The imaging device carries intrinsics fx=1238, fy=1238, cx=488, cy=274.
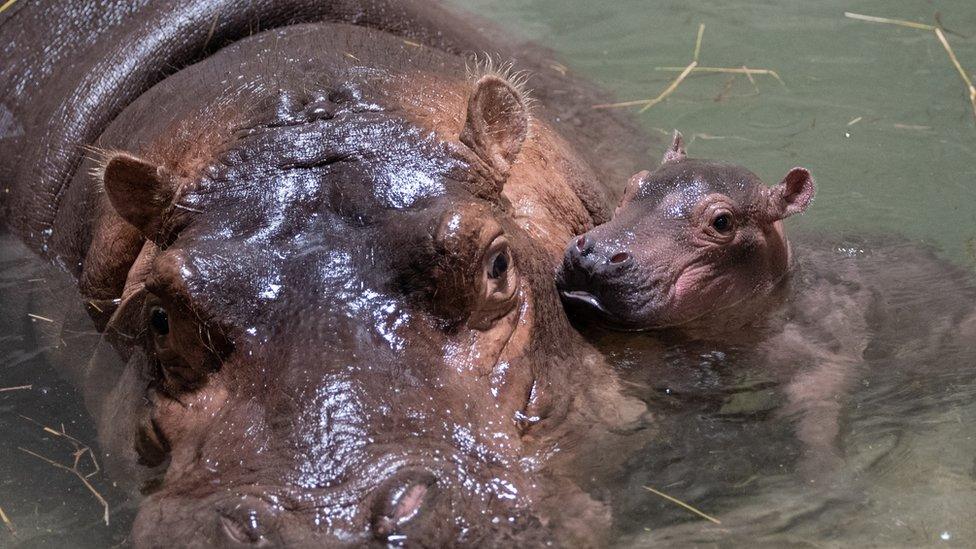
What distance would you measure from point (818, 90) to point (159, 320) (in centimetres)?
479

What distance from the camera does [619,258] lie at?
448 cm

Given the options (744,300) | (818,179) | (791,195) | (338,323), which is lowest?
(818,179)

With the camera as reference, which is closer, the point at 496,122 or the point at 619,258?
the point at 496,122

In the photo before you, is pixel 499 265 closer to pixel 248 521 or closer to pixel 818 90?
pixel 248 521

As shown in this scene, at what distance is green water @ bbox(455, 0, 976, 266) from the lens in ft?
20.7

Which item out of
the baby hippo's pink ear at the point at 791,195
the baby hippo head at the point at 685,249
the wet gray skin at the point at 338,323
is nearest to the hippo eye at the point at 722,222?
the baby hippo head at the point at 685,249

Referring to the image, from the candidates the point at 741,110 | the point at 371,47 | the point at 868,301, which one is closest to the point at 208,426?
the point at 371,47

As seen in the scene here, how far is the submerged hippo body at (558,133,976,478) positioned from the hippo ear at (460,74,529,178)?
494mm

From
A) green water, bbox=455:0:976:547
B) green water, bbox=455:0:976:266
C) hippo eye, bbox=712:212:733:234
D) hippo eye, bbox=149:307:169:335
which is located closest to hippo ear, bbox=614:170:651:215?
hippo eye, bbox=712:212:733:234

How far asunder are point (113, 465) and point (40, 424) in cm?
67

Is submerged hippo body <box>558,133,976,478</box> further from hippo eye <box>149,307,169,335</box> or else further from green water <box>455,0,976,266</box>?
hippo eye <box>149,307,169,335</box>

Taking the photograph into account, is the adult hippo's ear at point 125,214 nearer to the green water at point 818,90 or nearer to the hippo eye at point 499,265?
the hippo eye at point 499,265

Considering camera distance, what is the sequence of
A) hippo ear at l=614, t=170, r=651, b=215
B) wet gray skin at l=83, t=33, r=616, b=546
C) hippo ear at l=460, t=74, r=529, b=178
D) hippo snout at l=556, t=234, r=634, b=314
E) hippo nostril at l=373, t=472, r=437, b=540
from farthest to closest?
hippo ear at l=614, t=170, r=651, b=215, hippo snout at l=556, t=234, r=634, b=314, hippo ear at l=460, t=74, r=529, b=178, wet gray skin at l=83, t=33, r=616, b=546, hippo nostril at l=373, t=472, r=437, b=540

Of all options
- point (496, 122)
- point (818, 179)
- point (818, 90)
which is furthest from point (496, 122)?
point (818, 90)
